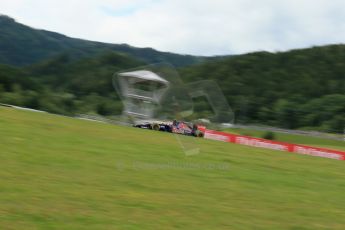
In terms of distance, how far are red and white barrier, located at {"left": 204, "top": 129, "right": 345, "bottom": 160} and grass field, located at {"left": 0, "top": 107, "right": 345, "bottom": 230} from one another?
29.2ft

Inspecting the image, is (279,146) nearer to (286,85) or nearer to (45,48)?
(286,85)

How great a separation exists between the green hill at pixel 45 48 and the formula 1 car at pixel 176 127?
9015 cm

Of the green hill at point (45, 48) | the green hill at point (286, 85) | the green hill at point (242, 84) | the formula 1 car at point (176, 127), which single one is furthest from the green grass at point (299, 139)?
the green hill at point (45, 48)

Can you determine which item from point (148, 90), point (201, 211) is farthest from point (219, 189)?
point (148, 90)

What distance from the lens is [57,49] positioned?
133625 mm

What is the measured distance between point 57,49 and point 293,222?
131749mm

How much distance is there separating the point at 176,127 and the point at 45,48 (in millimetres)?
118368

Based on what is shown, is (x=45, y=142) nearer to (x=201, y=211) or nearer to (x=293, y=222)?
(x=201, y=211)

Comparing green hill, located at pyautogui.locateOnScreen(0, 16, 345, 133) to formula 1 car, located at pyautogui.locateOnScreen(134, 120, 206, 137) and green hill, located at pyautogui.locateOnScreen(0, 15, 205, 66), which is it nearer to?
green hill, located at pyautogui.locateOnScreen(0, 15, 205, 66)

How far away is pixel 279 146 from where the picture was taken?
969 inches

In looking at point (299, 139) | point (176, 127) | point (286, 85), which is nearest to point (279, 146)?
point (176, 127)

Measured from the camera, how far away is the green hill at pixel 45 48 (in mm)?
116938

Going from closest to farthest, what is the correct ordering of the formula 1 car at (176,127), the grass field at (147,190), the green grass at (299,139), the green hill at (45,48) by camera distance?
the grass field at (147,190), the formula 1 car at (176,127), the green grass at (299,139), the green hill at (45,48)

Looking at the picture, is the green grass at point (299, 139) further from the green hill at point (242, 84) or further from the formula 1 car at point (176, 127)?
the formula 1 car at point (176, 127)
